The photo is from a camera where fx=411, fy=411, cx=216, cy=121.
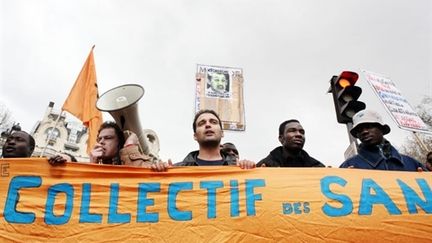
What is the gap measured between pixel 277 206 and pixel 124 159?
4.46 ft

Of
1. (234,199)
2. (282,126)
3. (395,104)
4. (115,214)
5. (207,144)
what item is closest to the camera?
(115,214)

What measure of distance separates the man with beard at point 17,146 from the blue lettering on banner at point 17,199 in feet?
2.77

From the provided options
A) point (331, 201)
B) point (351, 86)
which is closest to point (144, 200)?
point (331, 201)

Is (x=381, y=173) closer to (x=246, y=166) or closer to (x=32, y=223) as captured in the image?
(x=246, y=166)

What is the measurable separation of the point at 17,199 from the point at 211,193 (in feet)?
4.52

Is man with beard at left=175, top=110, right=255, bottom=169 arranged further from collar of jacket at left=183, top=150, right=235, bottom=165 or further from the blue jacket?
the blue jacket

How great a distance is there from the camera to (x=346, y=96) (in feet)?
15.7

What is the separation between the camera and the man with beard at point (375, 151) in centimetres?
359

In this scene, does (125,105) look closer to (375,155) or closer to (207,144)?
(207,144)

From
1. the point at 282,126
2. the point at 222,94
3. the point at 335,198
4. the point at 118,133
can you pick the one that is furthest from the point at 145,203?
the point at 222,94

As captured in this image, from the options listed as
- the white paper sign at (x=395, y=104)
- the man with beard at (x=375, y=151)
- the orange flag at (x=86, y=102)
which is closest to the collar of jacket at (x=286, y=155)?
the man with beard at (x=375, y=151)

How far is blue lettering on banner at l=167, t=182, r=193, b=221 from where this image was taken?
9.31ft

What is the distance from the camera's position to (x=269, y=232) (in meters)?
2.74

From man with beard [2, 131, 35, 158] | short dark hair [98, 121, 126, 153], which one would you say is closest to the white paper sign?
short dark hair [98, 121, 126, 153]
